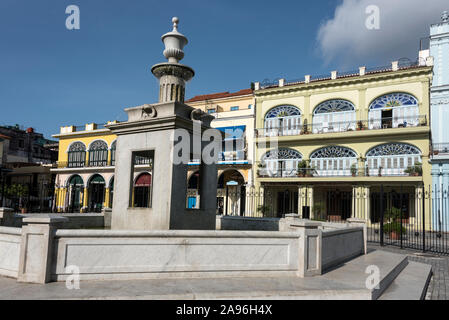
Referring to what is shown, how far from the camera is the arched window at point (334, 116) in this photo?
29984mm

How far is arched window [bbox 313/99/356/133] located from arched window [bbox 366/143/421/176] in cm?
290

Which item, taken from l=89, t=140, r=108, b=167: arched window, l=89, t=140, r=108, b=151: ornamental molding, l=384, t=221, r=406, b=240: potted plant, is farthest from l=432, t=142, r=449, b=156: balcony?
l=89, t=140, r=108, b=151: ornamental molding

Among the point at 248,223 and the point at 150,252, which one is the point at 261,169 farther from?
the point at 150,252

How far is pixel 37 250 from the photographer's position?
573cm

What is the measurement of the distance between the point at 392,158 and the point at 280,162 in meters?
9.32

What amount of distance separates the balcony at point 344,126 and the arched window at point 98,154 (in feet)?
57.3

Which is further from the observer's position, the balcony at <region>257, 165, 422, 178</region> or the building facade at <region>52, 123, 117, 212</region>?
the building facade at <region>52, 123, 117, 212</region>

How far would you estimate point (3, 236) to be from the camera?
6.25m

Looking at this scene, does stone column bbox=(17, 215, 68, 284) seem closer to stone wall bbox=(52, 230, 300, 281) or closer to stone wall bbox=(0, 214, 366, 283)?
stone wall bbox=(0, 214, 366, 283)

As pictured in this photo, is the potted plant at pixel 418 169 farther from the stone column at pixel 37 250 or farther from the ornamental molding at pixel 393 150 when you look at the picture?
the stone column at pixel 37 250

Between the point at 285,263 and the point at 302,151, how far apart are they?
25.3 metres

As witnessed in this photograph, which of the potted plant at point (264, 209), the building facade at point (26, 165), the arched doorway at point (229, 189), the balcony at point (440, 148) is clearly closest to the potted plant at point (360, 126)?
the balcony at point (440, 148)

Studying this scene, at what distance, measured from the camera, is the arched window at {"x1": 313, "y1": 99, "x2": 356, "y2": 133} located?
30.0 meters

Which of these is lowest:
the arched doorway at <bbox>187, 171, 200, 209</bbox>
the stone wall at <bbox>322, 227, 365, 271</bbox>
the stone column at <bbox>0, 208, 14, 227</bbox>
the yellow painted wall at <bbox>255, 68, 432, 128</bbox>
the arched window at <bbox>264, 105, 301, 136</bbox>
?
the stone wall at <bbox>322, 227, 365, 271</bbox>
